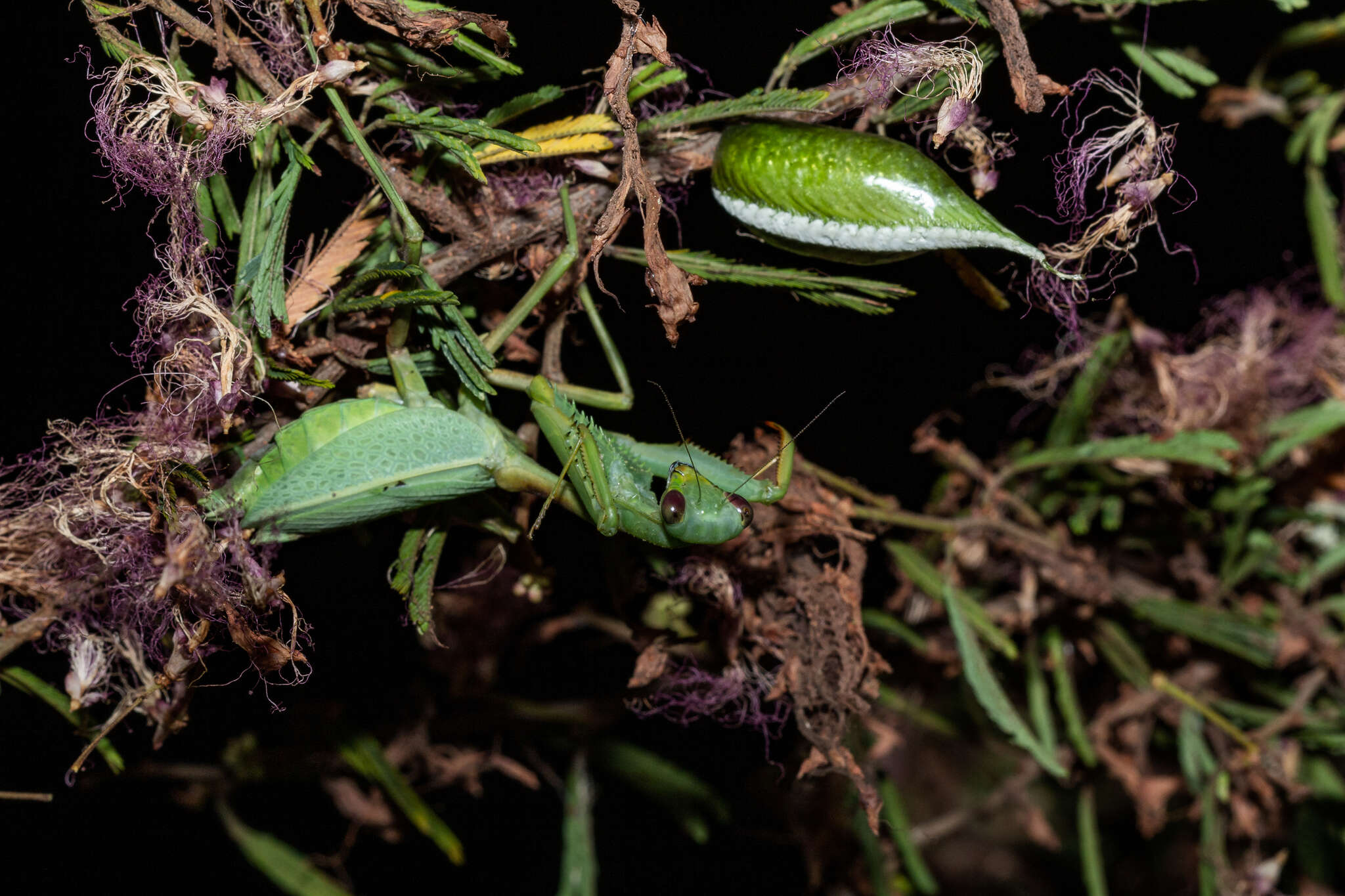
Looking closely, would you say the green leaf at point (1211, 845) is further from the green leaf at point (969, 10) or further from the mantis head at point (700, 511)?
the green leaf at point (969, 10)


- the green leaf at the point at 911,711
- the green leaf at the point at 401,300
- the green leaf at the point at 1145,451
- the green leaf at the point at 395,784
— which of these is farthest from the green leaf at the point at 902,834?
the green leaf at the point at 401,300

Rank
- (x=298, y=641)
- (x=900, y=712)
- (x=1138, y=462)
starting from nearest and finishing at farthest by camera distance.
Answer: (x=298, y=641)
(x=1138, y=462)
(x=900, y=712)

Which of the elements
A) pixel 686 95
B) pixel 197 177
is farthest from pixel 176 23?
pixel 686 95

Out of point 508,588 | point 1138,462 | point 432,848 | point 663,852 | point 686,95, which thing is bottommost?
point 663,852

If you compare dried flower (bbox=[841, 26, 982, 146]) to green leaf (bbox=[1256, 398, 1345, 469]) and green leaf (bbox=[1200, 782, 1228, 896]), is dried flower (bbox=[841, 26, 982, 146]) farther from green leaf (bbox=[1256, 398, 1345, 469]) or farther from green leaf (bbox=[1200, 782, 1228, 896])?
green leaf (bbox=[1200, 782, 1228, 896])

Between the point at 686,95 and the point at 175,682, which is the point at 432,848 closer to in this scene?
the point at 175,682

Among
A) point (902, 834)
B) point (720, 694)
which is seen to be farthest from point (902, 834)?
point (720, 694)

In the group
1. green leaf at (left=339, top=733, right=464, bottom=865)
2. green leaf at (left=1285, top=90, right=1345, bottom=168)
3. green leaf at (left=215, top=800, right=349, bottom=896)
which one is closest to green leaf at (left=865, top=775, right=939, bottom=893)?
green leaf at (left=339, top=733, right=464, bottom=865)
